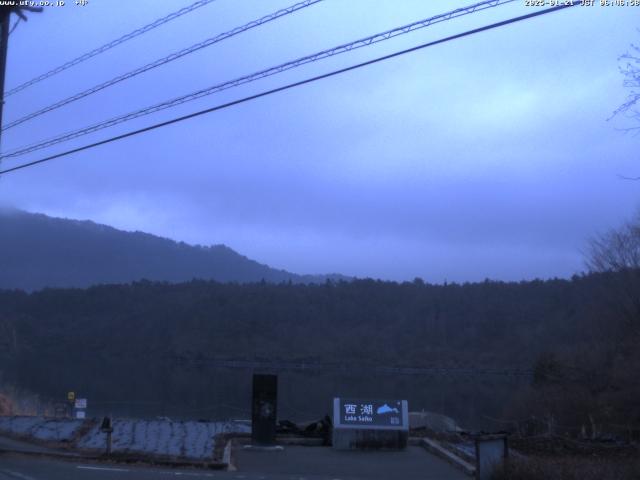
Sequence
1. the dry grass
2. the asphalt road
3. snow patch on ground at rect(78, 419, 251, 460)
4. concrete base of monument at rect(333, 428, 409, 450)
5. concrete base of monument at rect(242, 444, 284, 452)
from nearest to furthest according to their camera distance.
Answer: the dry grass
the asphalt road
snow patch on ground at rect(78, 419, 251, 460)
concrete base of monument at rect(242, 444, 284, 452)
concrete base of monument at rect(333, 428, 409, 450)

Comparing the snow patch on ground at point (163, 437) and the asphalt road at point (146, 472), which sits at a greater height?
the snow patch on ground at point (163, 437)

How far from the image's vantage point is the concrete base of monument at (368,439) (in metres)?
20.8

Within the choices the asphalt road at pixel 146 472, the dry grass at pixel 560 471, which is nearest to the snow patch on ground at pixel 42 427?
the asphalt road at pixel 146 472

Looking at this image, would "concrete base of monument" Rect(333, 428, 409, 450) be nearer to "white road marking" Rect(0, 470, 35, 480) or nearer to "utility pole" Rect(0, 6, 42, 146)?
"white road marking" Rect(0, 470, 35, 480)

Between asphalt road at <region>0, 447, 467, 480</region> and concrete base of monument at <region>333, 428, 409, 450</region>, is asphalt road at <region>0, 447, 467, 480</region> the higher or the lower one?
the lower one

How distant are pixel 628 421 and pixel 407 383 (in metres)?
38.0

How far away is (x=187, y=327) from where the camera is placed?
102438 millimetres

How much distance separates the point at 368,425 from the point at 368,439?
0.35 meters

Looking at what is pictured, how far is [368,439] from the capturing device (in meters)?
20.9

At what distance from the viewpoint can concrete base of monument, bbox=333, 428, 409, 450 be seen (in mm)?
20766

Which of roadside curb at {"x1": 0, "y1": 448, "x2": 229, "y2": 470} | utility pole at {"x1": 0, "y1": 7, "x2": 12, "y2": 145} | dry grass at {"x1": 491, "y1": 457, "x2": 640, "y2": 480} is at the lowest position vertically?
roadside curb at {"x1": 0, "y1": 448, "x2": 229, "y2": 470}

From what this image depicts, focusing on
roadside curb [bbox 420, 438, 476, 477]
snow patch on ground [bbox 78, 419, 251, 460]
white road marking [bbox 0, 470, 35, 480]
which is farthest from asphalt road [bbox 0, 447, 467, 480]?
snow patch on ground [bbox 78, 419, 251, 460]

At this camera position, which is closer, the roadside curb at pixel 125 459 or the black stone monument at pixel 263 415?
the roadside curb at pixel 125 459

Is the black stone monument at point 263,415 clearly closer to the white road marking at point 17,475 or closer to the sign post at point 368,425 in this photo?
the sign post at point 368,425
